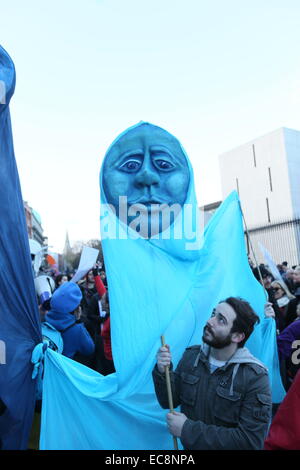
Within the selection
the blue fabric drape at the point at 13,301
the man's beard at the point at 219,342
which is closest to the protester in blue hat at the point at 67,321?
the blue fabric drape at the point at 13,301

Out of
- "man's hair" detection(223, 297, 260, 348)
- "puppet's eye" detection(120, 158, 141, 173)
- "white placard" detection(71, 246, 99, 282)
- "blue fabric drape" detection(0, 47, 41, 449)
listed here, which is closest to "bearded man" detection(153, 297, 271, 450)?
"man's hair" detection(223, 297, 260, 348)

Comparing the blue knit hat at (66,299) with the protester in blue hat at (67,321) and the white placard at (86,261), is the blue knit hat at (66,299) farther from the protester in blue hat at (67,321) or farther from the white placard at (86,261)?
the white placard at (86,261)

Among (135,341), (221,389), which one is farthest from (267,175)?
(221,389)

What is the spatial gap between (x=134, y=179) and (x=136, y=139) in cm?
28

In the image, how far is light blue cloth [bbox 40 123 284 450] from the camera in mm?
2256

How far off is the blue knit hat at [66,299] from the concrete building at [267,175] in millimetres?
17005

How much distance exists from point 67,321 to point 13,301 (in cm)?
110

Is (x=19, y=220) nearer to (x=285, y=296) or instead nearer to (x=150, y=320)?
(x=150, y=320)

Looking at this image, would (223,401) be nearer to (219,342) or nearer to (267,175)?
(219,342)

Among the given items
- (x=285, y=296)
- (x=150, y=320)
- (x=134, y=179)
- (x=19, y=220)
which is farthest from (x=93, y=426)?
(x=285, y=296)

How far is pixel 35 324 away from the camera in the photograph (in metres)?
2.41

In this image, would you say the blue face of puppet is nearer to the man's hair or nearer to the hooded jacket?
the man's hair

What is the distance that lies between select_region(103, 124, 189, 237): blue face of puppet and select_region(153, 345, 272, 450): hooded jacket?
3.63 feet

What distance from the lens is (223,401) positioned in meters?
1.91
